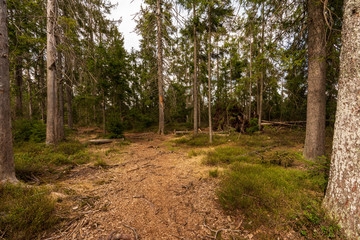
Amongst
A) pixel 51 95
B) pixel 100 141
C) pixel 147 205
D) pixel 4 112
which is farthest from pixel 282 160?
pixel 51 95

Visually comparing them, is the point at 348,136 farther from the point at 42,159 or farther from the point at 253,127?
the point at 253,127

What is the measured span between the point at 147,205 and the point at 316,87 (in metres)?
6.38

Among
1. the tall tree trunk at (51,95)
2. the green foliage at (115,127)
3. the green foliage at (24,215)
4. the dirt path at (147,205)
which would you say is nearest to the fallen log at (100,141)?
the green foliage at (115,127)

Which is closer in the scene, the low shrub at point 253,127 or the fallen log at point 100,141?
the fallen log at point 100,141

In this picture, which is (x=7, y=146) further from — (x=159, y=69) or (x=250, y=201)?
(x=159, y=69)

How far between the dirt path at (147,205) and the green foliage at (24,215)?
0.32 meters

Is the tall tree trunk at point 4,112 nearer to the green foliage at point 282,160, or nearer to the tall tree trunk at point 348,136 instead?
the tall tree trunk at point 348,136

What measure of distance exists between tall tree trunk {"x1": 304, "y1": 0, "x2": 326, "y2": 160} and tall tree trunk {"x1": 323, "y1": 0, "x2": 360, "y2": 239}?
290 cm

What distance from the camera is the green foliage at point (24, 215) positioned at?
1.96m

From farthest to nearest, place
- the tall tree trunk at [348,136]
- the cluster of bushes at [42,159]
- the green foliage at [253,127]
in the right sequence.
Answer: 1. the green foliage at [253,127]
2. the cluster of bushes at [42,159]
3. the tall tree trunk at [348,136]

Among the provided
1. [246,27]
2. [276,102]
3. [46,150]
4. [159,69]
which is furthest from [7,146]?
[276,102]

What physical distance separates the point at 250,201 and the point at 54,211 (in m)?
3.81

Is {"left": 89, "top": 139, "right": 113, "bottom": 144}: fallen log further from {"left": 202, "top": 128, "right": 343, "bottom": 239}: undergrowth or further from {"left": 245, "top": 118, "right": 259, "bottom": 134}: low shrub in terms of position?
{"left": 245, "top": 118, "right": 259, "bottom": 134}: low shrub

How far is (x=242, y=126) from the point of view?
12977 millimetres
